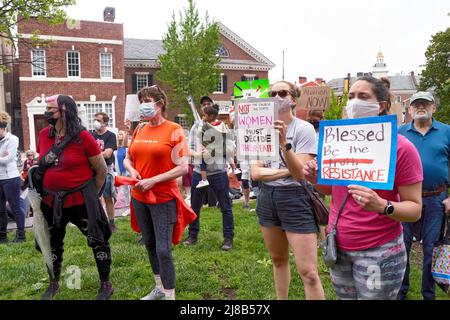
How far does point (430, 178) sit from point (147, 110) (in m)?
2.91

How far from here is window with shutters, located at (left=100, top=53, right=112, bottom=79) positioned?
1169 inches

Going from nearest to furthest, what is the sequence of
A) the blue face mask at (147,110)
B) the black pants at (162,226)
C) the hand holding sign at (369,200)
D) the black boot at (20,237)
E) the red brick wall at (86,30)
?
the hand holding sign at (369,200)
the black pants at (162,226)
the blue face mask at (147,110)
the black boot at (20,237)
the red brick wall at (86,30)

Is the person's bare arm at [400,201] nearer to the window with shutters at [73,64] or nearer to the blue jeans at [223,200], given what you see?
the blue jeans at [223,200]

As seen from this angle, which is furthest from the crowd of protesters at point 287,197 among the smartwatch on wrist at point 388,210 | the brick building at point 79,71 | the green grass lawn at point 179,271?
the brick building at point 79,71

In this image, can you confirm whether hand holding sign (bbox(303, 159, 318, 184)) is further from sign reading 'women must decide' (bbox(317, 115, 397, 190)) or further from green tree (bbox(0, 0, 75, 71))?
green tree (bbox(0, 0, 75, 71))

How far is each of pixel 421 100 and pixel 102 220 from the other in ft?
11.7

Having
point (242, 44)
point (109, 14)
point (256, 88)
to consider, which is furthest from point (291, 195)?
point (242, 44)

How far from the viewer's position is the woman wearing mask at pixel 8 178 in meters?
6.13

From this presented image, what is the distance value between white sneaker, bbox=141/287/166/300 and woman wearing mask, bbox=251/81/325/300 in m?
1.49

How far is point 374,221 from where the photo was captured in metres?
2.34

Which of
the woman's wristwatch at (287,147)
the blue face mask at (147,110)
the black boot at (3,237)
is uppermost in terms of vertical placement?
the blue face mask at (147,110)

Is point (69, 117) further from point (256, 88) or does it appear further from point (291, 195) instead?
point (291, 195)

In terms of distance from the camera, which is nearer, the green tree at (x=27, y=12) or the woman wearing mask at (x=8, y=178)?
the woman wearing mask at (x=8, y=178)

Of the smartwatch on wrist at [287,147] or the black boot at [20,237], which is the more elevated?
the smartwatch on wrist at [287,147]
